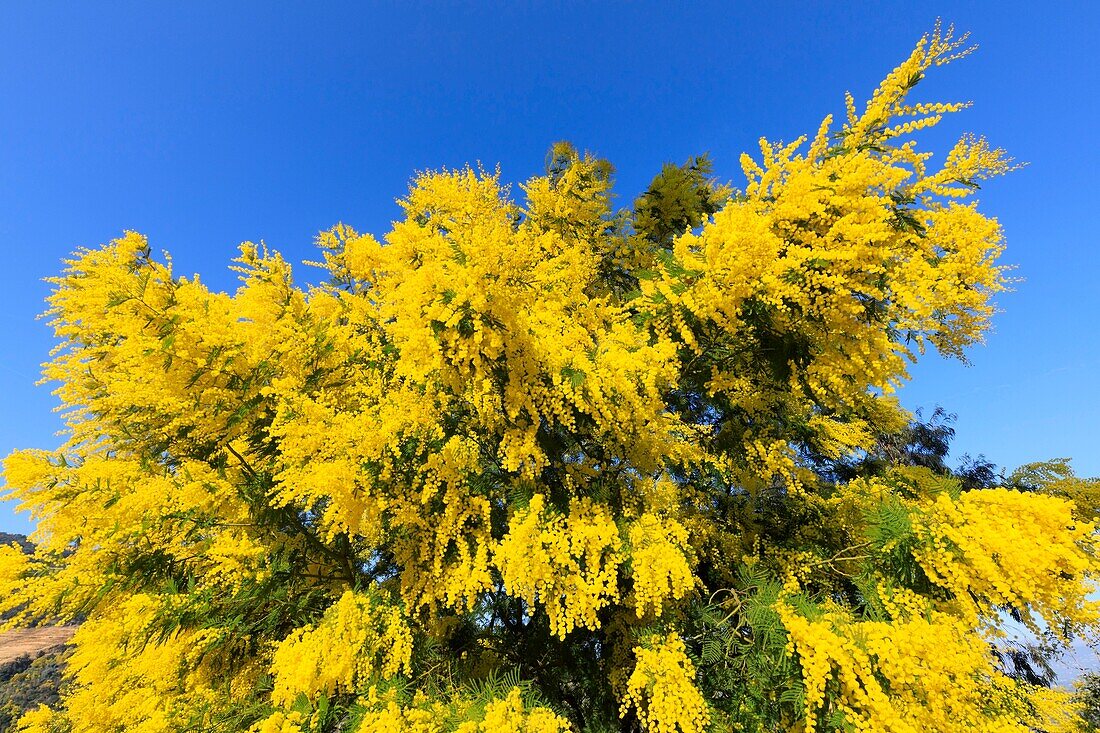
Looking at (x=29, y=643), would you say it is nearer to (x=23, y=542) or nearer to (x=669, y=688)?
(x=23, y=542)

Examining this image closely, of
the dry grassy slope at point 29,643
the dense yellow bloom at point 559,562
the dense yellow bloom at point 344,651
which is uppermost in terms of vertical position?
the dry grassy slope at point 29,643

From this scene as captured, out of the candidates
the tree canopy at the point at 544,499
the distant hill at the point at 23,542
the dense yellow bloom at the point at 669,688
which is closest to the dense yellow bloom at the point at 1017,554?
the tree canopy at the point at 544,499

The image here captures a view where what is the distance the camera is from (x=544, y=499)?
5938 millimetres

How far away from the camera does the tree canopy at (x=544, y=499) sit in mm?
5039

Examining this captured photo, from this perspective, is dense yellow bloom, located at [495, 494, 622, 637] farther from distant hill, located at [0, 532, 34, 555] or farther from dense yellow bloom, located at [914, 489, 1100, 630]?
distant hill, located at [0, 532, 34, 555]

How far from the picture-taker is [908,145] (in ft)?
18.9

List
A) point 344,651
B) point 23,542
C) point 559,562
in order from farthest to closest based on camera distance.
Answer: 1. point 23,542
2. point 344,651
3. point 559,562

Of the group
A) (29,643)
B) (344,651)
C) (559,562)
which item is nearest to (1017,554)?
(559,562)

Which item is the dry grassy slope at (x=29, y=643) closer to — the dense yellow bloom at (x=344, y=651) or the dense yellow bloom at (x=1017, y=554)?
the dense yellow bloom at (x=344, y=651)

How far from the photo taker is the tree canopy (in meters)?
5.04

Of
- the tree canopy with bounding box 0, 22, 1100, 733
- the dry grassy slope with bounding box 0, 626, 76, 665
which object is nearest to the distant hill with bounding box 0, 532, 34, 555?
the tree canopy with bounding box 0, 22, 1100, 733

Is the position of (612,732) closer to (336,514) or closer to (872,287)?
(336,514)

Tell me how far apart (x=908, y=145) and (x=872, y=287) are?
174 cm

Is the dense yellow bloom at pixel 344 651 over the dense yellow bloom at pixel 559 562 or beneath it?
beneath
